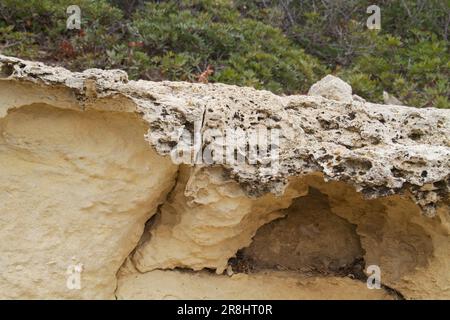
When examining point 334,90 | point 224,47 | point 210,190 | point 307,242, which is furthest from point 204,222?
point 224,47

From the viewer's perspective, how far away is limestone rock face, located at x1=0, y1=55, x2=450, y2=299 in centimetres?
209

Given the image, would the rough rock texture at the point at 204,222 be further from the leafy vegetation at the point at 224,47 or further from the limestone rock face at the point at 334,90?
the leafy vegetation at the point at 224,47

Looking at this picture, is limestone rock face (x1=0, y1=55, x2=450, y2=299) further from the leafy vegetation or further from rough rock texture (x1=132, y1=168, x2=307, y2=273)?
the leafy vegetation

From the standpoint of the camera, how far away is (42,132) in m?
2.30

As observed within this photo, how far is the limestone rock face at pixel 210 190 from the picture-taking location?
2090mm

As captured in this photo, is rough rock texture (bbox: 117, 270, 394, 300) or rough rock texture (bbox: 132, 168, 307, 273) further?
rough rock texture (bbox: 117, 270, 394, 300)

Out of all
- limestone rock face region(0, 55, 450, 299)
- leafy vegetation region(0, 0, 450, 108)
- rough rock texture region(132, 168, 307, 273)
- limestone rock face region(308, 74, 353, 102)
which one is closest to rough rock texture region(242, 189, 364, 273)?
limestone rock face region(0, 55, 450, 299)

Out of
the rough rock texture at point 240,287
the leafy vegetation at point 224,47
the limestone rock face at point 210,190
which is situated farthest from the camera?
the leafy vegetation at point 224,47

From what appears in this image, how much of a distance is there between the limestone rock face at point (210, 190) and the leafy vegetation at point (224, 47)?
5.83 ft

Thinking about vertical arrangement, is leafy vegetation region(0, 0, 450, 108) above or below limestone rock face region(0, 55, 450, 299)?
above

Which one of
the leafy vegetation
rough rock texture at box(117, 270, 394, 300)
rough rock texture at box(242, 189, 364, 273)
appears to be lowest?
rough rock texture at box(117, 270, 394, 300)

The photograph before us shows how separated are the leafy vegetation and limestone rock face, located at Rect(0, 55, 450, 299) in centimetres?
178

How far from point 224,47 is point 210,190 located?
113 inches

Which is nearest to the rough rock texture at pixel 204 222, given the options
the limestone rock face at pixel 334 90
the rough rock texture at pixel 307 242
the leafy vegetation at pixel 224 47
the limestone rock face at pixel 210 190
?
the limestone rock face at pixel 210 190
